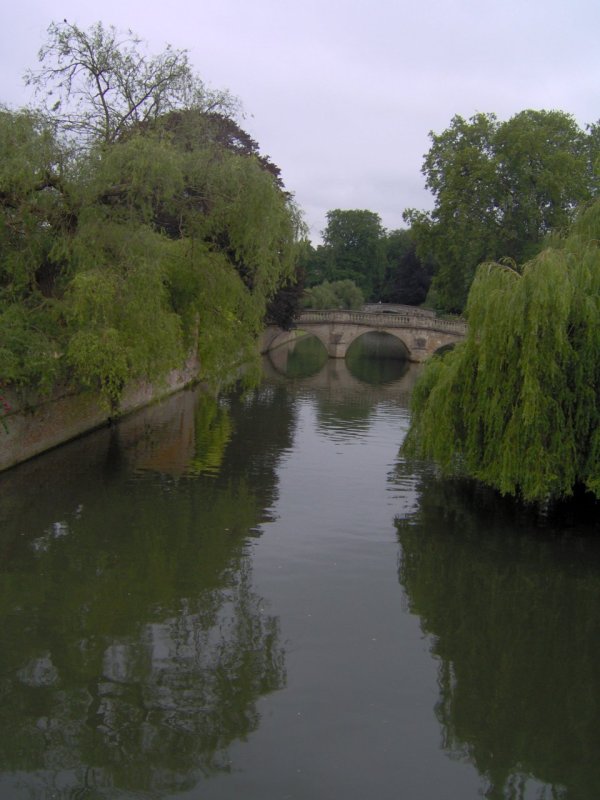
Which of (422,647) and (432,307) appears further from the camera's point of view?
(432,307)

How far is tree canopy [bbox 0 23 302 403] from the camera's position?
46.0ft

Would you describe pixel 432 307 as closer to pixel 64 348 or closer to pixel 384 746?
pixel 64 348

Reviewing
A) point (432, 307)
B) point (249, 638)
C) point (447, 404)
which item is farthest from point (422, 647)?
point (432, 307)

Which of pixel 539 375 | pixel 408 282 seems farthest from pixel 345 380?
pixel 408 282

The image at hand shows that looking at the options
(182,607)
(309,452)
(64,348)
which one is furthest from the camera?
(309,452)

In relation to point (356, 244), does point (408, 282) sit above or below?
below

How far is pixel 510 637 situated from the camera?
9.04 metres

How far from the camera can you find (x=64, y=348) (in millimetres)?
14211

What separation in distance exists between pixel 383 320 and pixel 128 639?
42.0 metres

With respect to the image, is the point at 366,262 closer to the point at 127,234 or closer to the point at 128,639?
the point at 127,234

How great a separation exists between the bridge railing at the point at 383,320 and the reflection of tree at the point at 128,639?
3486 centimetres

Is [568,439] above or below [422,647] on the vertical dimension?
above

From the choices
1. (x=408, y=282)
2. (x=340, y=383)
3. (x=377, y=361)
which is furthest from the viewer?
(x=408, y=282)

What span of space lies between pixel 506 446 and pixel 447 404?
1.46 metres
